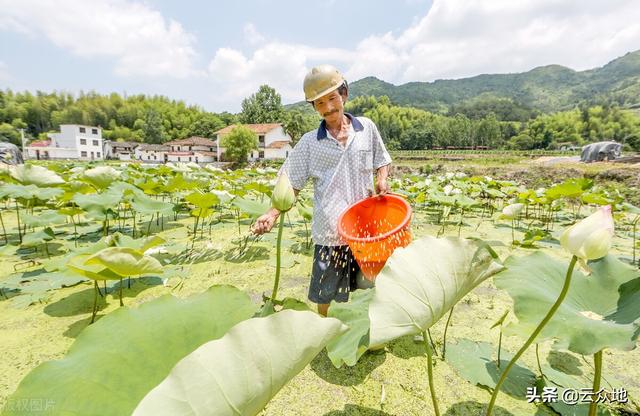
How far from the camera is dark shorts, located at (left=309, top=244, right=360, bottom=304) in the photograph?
60.2 inches

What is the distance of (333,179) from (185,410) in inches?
47.5

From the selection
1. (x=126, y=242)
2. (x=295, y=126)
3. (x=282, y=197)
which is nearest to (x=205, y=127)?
(x=295, y=126)

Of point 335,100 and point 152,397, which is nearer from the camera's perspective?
point 152,397

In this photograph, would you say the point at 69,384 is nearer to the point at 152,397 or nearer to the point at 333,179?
the point at 152,397

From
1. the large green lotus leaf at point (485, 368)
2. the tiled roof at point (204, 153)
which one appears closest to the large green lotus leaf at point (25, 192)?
the large green lotus leaf at point (485, 368)

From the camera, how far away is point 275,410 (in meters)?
1.17

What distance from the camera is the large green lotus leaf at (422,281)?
63cm

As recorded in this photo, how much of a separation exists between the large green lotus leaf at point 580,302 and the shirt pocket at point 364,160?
72cm

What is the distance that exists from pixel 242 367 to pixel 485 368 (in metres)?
1.15

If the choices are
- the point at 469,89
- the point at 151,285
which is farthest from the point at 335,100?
the point at 469,89

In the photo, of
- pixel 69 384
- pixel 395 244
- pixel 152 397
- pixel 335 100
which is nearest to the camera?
pixel 152 397

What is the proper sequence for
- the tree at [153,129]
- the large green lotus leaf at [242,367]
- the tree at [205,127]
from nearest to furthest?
1. the large green lotus leaf at [242,367]
2. the tree at [153,129]
3. the tree at [205,127]

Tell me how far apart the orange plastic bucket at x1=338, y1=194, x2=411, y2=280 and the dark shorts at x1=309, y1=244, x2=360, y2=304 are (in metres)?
0.15

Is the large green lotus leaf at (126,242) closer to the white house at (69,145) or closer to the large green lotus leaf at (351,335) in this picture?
the large green lotus leaf at (351,335)
